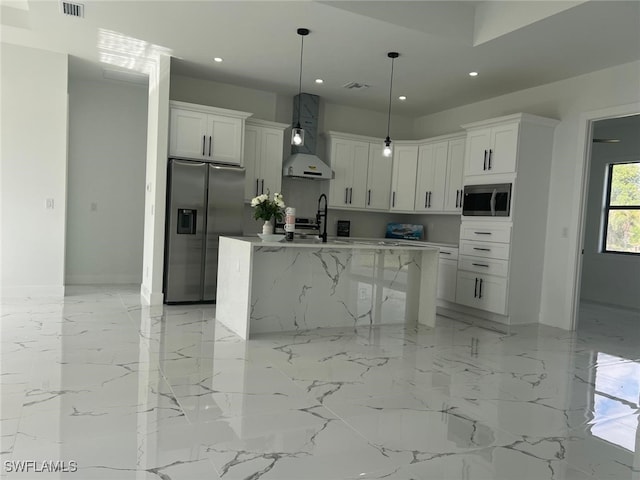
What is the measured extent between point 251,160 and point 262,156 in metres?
0.17

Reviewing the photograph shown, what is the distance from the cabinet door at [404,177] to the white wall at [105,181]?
12.5 feet

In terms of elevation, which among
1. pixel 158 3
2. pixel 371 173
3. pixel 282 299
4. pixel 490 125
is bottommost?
pixel 282 299

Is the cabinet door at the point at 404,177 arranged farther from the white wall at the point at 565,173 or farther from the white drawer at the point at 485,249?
the white wall at the point at 565,173

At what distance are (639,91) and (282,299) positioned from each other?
4190 mm

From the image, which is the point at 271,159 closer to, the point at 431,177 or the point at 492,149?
the point at 431,177

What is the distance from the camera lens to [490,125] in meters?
5.57

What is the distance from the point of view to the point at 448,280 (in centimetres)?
613

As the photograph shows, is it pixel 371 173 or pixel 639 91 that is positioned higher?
pixel 639 91

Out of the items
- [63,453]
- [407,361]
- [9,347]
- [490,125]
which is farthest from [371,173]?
[63,453]

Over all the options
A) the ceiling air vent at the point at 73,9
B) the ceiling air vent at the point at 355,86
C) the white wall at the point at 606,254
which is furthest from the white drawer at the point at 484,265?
the ceiling air vent at the point at 73,9

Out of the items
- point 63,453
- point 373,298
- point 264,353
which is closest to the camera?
point 63,453

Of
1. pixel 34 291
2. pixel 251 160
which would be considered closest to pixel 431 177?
pixel 251 160

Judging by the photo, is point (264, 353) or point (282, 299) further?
point (282, 299)

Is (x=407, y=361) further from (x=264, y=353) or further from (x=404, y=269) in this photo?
(x=404, y=269)
